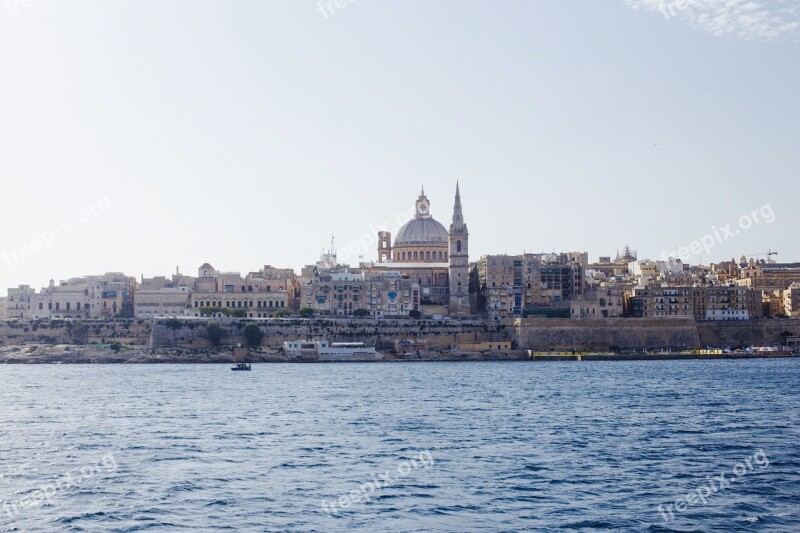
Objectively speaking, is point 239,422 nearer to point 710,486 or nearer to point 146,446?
point 146,446

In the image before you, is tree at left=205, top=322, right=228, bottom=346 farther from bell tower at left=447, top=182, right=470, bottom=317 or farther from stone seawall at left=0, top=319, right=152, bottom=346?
bell tower at left=447, top=182, right=470, bottom=317

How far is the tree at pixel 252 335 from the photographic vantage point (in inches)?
3851

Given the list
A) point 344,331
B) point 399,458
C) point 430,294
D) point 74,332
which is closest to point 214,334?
point 344,331

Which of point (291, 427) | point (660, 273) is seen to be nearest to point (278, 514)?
point (291, 427)

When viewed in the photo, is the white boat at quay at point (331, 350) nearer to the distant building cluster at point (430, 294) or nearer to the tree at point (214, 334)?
the tree at point (214, 334)

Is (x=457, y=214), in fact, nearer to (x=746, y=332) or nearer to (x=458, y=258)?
(x=458, y=258)

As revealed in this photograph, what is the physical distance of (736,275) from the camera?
12850cm

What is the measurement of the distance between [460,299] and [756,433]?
7447cm

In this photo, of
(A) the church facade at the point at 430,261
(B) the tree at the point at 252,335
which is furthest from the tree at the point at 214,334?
(A) the church facade at the point at 430,261

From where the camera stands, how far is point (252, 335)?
322ft

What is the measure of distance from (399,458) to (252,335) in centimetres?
6708

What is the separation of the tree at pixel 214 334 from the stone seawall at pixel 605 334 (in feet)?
85.5

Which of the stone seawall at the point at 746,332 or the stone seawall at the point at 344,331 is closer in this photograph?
the stone seawall at the point at 344,331

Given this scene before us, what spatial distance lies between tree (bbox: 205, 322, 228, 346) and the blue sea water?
38490 millimetres
